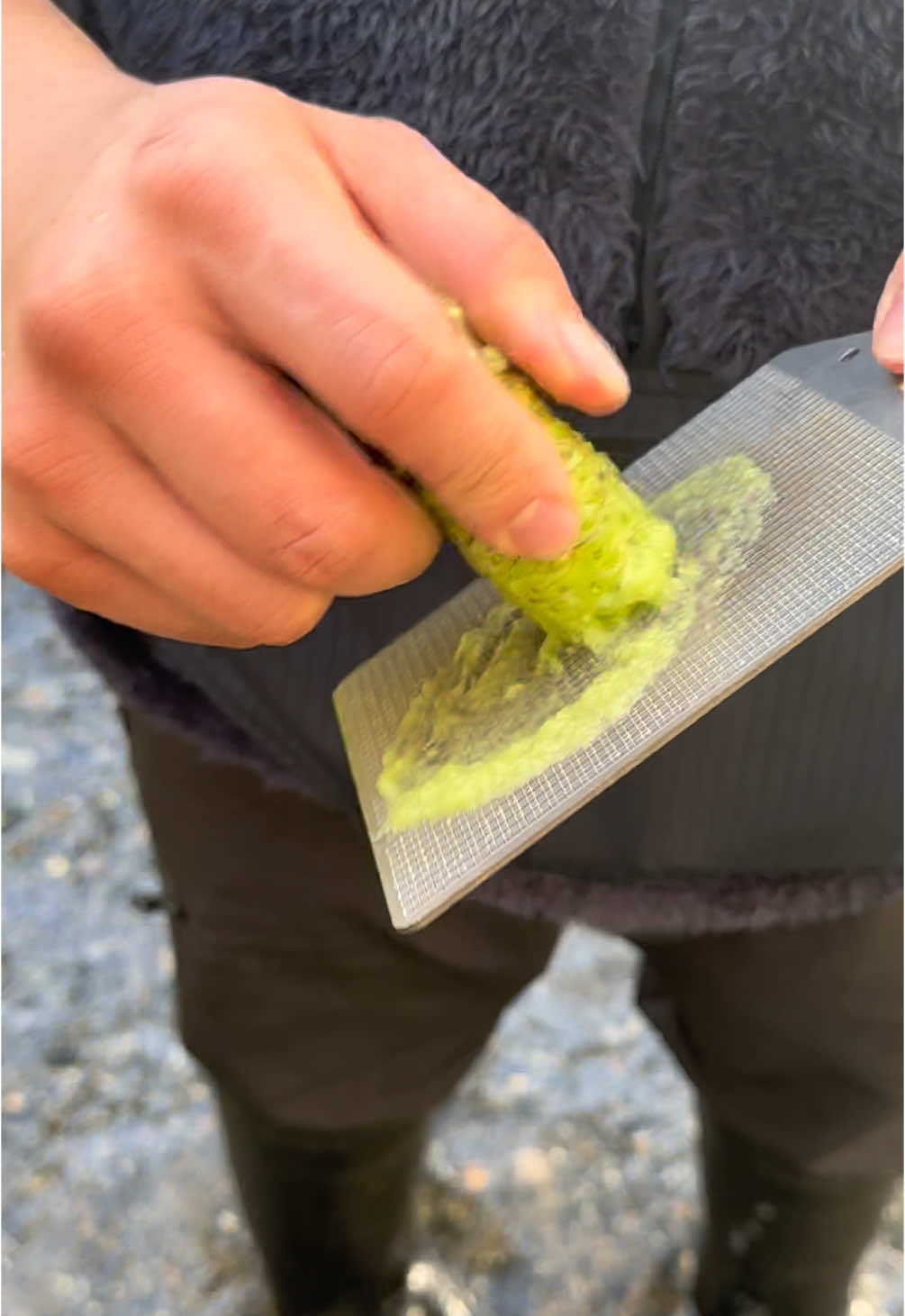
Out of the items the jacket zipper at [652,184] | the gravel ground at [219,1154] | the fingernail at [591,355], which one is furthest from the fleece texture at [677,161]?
the gravel ground at [219,1154]

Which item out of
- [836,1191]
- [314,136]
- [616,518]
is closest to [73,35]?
[314,136]

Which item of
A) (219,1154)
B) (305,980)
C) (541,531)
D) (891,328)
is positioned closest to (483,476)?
(541,531)

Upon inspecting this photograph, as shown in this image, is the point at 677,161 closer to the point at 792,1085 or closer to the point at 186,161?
the point at 186,161

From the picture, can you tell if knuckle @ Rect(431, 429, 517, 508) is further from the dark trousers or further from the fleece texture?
the dark trousers

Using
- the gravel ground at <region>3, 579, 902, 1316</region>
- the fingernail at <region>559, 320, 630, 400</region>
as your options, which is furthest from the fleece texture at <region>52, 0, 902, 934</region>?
the gravel ground at <region>3, 579, 902, 1316</region>

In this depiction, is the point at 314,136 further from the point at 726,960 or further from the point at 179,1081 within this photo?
the point at 179,1081

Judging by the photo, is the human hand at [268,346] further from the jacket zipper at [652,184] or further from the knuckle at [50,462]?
the jacket zipper at [652,184]
